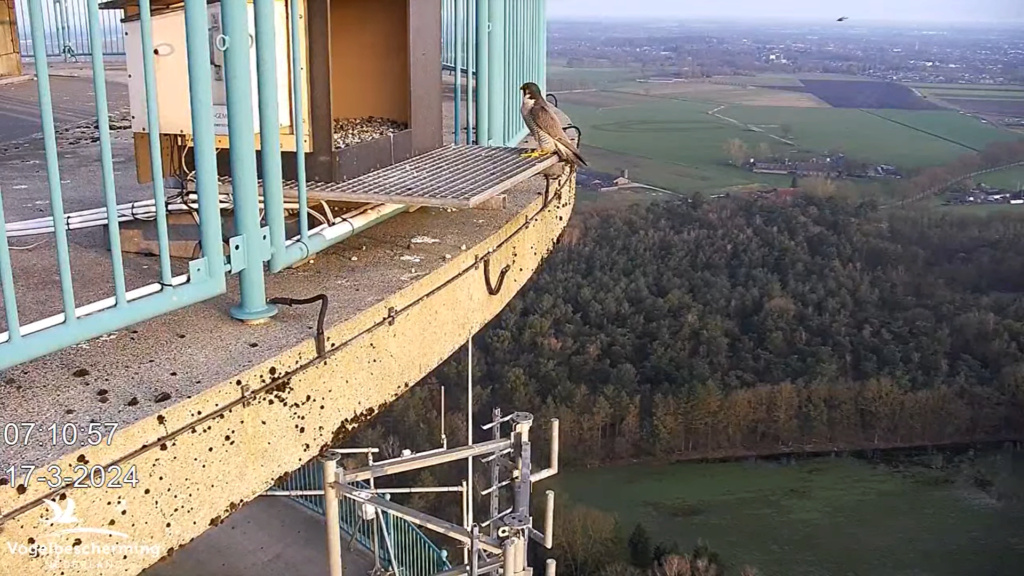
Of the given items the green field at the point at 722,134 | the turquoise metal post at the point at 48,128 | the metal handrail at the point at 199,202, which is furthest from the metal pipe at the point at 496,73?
the green field at the point at 722,134

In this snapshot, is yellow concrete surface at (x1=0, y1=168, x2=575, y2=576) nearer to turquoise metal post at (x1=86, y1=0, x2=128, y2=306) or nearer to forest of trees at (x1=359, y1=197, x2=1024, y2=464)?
turquoise metal post at (x1=86, y1=0, x2=128, y2=306)

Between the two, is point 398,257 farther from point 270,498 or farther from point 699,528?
point 699,528

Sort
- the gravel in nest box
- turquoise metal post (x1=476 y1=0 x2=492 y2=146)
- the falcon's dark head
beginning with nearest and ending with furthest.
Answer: the gravel in nest box < turquoise metal post (x1=476 y1=0 x2=492 y2=146) < the falcon's dark head

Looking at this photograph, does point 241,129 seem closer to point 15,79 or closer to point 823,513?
point 15,79

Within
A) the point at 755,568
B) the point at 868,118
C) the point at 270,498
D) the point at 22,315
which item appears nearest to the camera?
the point at 22,315

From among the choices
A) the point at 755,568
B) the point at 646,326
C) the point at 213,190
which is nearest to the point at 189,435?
the point at 213,190

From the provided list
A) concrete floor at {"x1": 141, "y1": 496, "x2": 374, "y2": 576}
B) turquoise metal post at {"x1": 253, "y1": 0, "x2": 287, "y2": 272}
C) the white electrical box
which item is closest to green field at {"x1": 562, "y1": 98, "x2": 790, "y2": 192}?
concrete floor at {"x1": 141, "y1": 496, "x2": 374, "y2": 576}

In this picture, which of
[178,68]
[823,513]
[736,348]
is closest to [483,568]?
[178,68]
